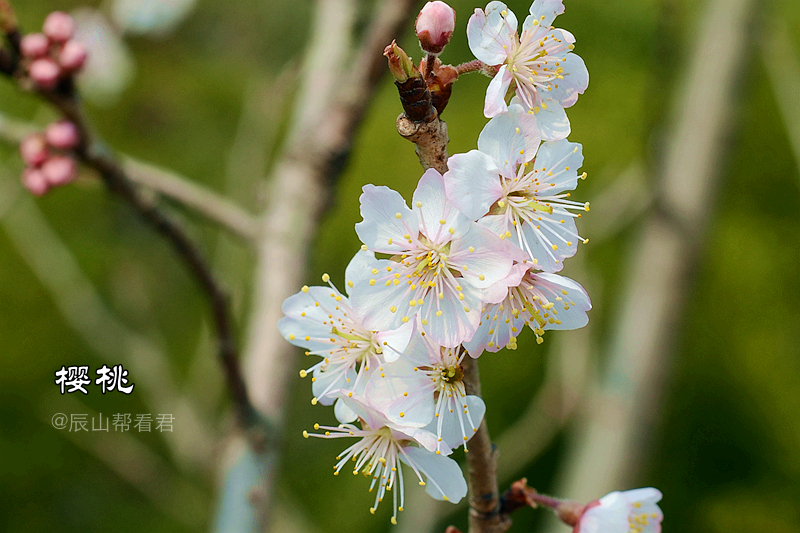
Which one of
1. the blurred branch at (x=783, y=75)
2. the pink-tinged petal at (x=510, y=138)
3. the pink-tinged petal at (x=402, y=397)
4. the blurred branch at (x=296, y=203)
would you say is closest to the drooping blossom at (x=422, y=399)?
the pink-tinged petal at (x=402, y=397)

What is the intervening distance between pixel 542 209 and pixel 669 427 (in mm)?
2466

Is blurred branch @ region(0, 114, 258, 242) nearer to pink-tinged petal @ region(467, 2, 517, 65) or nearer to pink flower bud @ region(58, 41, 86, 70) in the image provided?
pink flower bud @ region(58, 41, 86, 70)

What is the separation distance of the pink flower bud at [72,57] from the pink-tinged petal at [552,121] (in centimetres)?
65

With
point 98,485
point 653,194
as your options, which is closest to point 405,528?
point 653,194

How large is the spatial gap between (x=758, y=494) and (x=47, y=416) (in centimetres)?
274

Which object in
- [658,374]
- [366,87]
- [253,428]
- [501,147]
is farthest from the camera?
[658,374]

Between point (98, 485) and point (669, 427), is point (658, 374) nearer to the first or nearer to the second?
point (669, 427)

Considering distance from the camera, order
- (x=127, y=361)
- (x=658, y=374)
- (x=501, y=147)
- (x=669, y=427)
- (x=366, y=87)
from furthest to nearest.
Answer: (x=669, y=427), (x=127, y=361), (x=658, y=374), (x=366, y=87), (x=501, y=147)

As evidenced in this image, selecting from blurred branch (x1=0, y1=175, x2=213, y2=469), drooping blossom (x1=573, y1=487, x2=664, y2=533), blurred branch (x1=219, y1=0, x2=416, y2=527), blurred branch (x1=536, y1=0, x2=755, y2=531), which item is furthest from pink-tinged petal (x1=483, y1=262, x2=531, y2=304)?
blurred branch (x1=0, y1=175, x2=213, y2=469)

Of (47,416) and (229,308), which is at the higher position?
(229,308)

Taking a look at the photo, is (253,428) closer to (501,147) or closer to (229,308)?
(229,308)

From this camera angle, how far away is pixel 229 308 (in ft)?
2.87

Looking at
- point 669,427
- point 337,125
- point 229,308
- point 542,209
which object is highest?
point 337,125

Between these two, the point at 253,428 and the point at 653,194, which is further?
the point at 653,194
